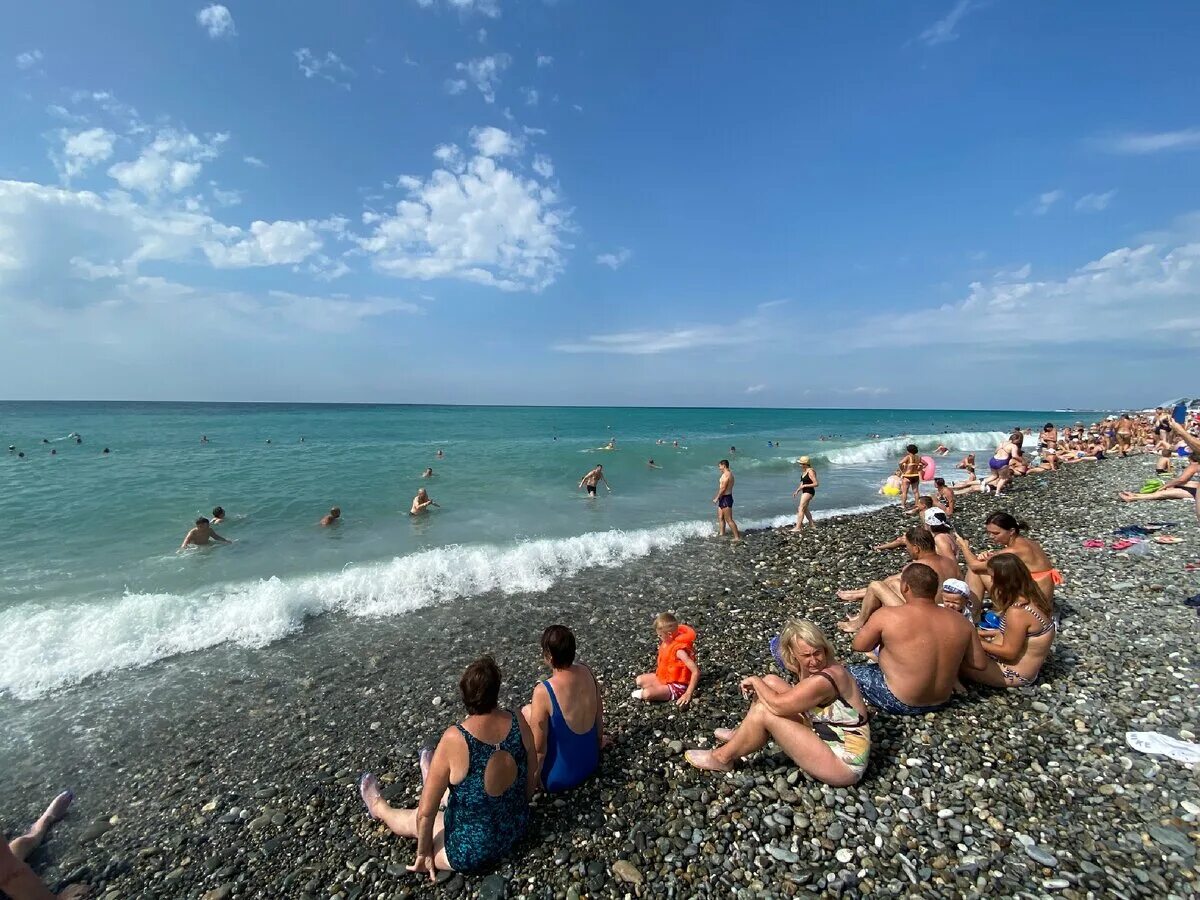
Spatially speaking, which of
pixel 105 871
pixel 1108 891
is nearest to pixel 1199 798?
pixel 1108 891

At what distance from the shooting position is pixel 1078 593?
24.9 feet

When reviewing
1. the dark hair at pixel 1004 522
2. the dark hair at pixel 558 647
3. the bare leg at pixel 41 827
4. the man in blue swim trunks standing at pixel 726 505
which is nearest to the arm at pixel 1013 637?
the dark hair at pixel 1004 522

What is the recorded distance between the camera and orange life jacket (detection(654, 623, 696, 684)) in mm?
5828

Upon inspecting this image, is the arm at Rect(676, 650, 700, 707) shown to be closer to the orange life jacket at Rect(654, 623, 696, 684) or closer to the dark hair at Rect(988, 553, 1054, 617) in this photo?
the orange life jacket at Rect(654, 623, 696, 684)

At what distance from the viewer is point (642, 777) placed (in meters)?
4.47

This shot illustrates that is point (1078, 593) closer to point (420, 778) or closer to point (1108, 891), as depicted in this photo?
point (1108, 891)

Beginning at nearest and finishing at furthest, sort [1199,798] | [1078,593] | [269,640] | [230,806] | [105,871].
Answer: [1199,798], [105,871], [230,806], [1078,593], [269,640]

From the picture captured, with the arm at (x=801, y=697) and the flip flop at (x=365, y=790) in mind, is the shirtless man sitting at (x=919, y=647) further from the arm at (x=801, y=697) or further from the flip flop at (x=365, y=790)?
the flip flop at (x=365, y=790)

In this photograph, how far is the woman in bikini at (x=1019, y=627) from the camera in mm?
5094

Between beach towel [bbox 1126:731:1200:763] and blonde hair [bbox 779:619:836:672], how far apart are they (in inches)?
105

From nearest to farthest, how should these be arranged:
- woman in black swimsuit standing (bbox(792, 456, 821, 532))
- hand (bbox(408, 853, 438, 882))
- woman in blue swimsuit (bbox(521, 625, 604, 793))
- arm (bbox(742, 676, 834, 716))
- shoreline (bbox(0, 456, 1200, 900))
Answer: shoreline (bbox(0, 456, 1200, 900)) → hand (bbox(408, 853, 438, 882)) → arm (bbox(742, 676, 834, 716)) → woman in blue swimsuit (bbox(521, 625, 604, 793)) → woman in black swimsuit standing (bbox(792, 456, 821, 532))

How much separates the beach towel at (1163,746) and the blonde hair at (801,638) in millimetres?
2678

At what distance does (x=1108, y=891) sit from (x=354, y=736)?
6.41 meters

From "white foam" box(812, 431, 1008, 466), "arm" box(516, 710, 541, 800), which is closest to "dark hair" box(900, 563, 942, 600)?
"arm" box(516, 710, 541, 800)
